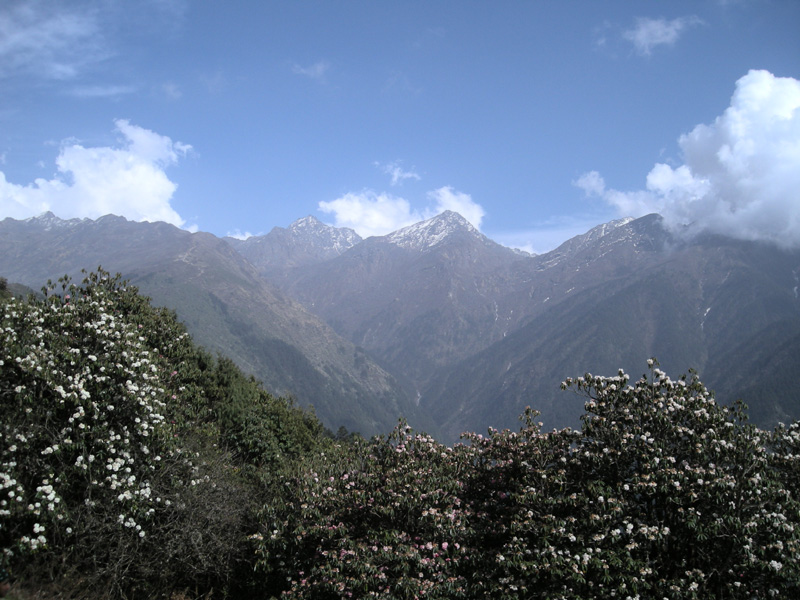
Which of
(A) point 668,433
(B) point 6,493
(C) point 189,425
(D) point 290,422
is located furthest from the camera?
(D) point 290,422

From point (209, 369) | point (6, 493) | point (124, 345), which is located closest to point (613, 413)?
point (124, 345)

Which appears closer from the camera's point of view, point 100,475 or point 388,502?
point 100,475

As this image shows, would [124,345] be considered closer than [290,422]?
Yes

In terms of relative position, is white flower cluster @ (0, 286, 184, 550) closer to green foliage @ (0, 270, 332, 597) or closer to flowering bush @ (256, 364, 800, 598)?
green foliage @ (0, 270, 332, 597)

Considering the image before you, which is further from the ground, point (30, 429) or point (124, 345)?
point (124, 345)

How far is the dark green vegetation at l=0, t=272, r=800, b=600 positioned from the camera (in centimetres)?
1186

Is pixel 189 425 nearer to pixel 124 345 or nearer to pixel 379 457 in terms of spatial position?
pixel 124 345

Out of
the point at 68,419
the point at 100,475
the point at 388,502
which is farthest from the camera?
the point at 388,502

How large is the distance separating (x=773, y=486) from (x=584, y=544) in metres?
4.97

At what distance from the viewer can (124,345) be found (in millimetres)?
15094

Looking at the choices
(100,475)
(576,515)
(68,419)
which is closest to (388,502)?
(576,515)

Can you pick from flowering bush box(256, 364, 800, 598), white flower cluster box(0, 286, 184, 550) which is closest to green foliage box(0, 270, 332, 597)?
white flower cluster box(0, 286, 184, 550)

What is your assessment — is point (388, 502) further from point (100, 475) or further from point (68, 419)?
point (68, 419)

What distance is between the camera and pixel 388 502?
14531 millimetres
